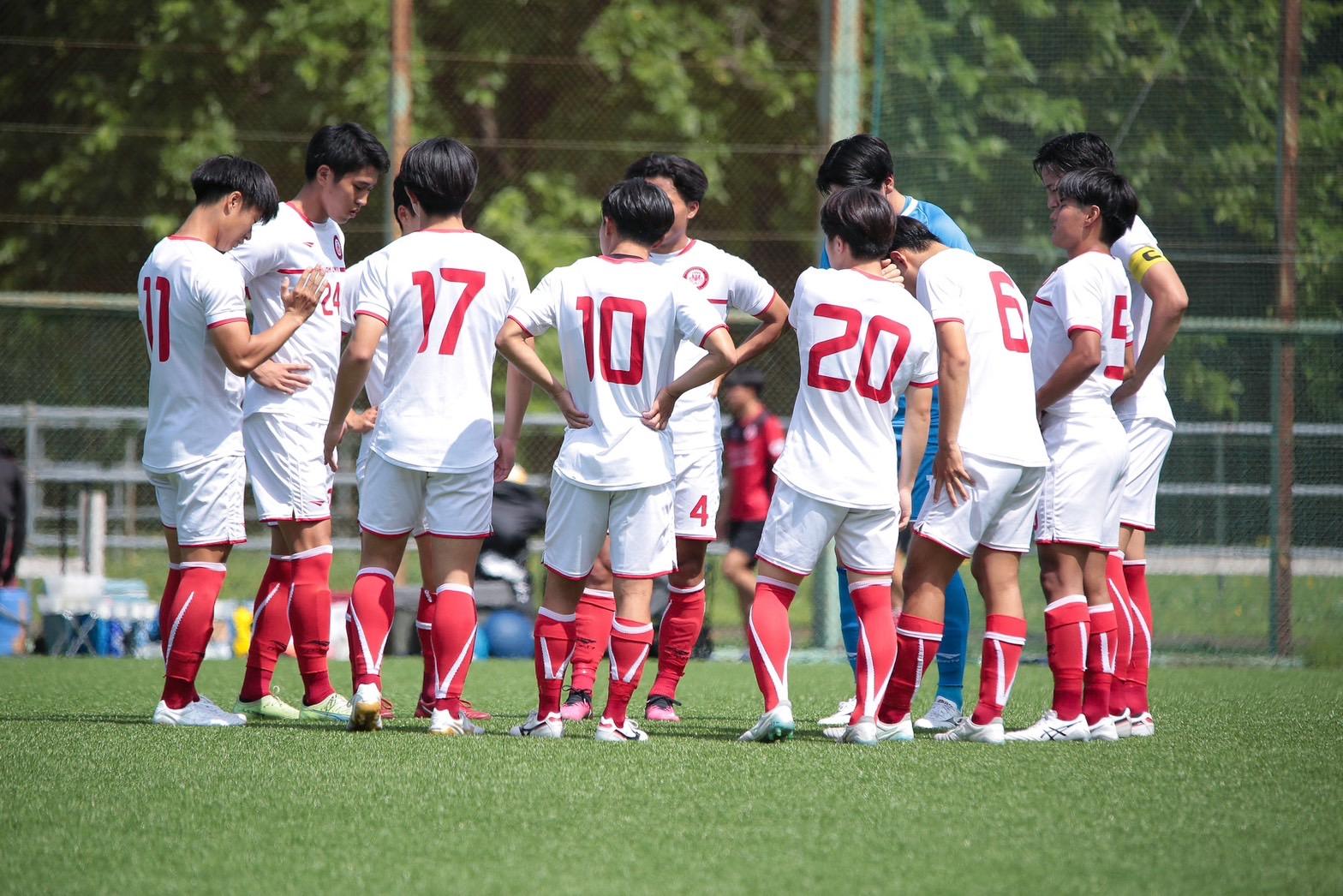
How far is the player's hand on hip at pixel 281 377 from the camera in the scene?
5.65 m

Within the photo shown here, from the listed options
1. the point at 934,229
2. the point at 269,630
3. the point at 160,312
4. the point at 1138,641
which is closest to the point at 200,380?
the point at 160,312

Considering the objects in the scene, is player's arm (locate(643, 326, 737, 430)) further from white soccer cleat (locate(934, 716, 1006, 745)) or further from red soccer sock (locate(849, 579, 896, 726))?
white soccer cleat (locate(934, 716, 1006, 745))

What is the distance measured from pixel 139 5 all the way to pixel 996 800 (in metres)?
14.5

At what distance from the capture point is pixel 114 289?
1574 centimetres

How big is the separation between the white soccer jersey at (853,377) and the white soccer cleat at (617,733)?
106 cm

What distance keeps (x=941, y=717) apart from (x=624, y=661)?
1486 millimetres

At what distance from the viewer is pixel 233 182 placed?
5.44 m

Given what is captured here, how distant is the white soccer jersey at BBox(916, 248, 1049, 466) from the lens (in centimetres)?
505

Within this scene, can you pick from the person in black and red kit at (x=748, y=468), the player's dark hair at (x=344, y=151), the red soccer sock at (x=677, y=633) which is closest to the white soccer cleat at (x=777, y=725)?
the red soccer sock at (x=677, y=633)

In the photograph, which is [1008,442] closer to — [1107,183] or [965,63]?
[1107,183]

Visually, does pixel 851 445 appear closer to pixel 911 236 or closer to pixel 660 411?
pixel 660 411

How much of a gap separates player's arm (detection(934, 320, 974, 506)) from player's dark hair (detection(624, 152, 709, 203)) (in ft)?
5.28

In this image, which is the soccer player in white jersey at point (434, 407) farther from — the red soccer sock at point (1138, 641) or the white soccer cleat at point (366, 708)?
the red soccer sock at point (1138, 641)

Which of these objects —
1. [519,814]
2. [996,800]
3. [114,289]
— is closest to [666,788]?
[519,814]
